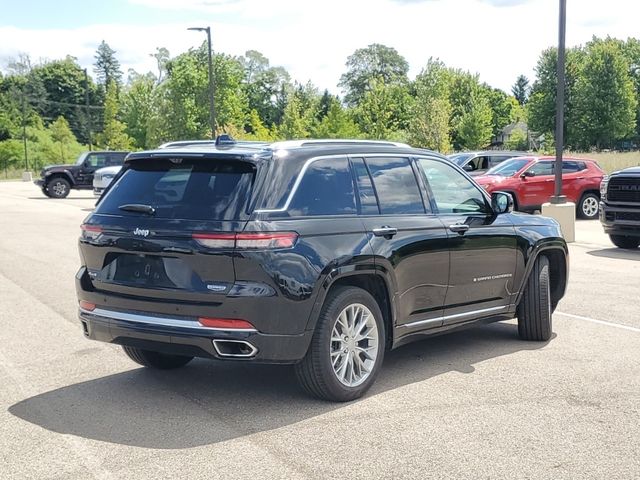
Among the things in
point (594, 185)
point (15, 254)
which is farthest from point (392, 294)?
point (594, 185)

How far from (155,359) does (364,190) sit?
6.82 feet

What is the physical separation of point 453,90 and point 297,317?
257 feet

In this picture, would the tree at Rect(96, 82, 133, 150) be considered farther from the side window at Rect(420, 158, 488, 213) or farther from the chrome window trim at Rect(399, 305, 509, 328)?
the chrome window trim at Rect(399, 305, 509, 328)

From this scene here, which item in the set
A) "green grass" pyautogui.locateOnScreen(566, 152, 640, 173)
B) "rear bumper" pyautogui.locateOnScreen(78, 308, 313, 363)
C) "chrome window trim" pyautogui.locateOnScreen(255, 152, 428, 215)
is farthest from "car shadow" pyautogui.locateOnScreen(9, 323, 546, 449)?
"green grass" pyautogui.locateOnScreen(566, 152, 640, 173)

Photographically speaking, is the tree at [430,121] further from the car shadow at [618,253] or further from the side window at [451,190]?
the side window at [451,190]

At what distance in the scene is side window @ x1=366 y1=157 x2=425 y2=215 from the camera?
5.98m

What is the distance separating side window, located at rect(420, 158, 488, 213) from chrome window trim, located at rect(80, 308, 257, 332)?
2.17 meters

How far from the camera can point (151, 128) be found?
65.8 m

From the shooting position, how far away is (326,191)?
5582 millimetres

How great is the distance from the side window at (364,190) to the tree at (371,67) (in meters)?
113

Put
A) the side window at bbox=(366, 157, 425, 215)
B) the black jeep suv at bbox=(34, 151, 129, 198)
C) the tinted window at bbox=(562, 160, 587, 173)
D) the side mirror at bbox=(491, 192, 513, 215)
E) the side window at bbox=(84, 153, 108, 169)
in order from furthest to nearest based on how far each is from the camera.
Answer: the side window at bbox=(84, 153, 108, 169)
the black jeep suv at bbox=(34, 151, 129, 198)
the tinted window at bbox=(562, 160, 587, 173)
the side mirror at bbox=(491, 192, 513, 215)
the side window at bbox=(366, 157, 425, 215)

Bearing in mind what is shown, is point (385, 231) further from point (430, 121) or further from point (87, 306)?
point (430, 121)

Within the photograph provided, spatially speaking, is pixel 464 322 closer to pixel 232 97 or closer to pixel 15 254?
pixel 15 254

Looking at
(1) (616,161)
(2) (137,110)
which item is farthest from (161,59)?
(1) (616,161)
